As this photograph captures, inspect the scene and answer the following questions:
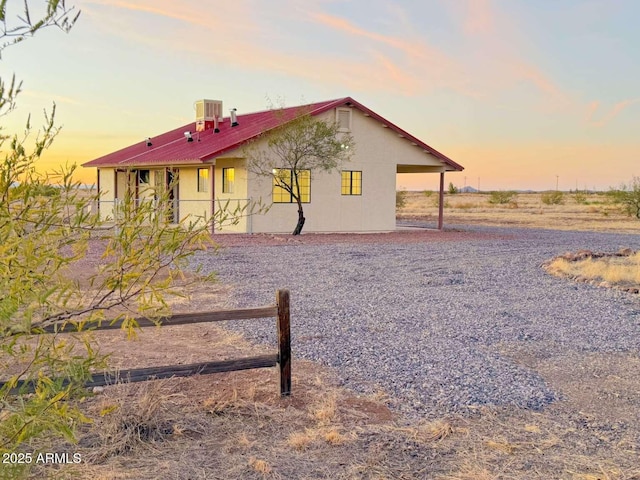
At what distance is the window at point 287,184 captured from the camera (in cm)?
2453

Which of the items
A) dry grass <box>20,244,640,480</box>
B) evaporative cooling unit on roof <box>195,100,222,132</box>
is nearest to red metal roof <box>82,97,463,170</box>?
evaporative cooling unit on roof <box>195,100,222,132</box>

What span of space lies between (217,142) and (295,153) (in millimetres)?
4108

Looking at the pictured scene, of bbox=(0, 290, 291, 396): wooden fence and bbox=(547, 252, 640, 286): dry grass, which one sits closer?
bbox=(0, 290, 291, 396): wooden fence

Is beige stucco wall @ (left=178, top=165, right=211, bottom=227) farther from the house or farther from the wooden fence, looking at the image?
the wooden fence

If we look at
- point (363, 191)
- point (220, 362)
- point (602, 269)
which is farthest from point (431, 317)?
point (363, 191)

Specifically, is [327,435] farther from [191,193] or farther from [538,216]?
[538,216]

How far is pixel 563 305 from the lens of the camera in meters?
11.3

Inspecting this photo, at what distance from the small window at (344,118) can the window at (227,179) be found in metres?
4.70

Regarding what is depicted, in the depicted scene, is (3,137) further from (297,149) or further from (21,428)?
(297,149)

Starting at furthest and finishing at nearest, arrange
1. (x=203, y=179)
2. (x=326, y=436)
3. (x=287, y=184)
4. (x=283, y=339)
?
(x=203, y=179), (x=287, y=184), (x=283, y=339), (x=326, y=436)

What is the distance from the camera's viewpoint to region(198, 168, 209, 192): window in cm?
2647

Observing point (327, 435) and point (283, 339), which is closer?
point (327, 435)

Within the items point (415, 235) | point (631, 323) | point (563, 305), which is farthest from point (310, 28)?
point (631, 323)

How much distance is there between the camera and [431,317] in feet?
32.8
